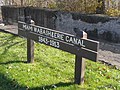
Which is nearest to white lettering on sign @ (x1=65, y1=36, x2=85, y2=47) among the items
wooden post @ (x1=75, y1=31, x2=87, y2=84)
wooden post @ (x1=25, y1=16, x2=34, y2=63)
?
wooden post @ (x1=75, y1=31, x2=87, y2=84)

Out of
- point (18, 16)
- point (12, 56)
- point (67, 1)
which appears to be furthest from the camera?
point (18, 16)

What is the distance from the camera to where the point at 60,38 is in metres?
6.28

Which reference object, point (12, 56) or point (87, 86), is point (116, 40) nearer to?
point (12, 56)

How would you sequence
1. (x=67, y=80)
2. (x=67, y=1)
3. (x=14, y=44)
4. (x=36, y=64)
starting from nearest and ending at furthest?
(x=67, y=80), (x=36, y=64), (x=14, y=44), (x=67, y=1)

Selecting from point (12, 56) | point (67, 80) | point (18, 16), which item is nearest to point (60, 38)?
point (67, 80)

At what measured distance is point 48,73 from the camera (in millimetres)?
6965

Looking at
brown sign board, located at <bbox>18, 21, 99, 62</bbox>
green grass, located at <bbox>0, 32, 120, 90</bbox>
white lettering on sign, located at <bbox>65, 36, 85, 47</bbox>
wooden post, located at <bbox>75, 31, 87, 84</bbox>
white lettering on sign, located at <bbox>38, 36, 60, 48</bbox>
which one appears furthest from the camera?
white lettering on sign, located at <bbox>38, 36, 60, 48</bbox>

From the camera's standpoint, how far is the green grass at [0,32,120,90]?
6.21 m

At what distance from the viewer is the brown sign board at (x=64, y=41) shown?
5.71 m

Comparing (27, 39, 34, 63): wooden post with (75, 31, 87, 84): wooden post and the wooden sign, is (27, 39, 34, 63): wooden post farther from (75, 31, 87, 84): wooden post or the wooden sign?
(75, 31, 87, 84): wooden post

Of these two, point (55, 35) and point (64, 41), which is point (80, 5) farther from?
point (64, 41)

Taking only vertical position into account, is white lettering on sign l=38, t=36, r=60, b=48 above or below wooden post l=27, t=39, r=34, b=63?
above

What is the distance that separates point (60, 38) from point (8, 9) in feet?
33.4

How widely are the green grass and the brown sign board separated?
709mm
